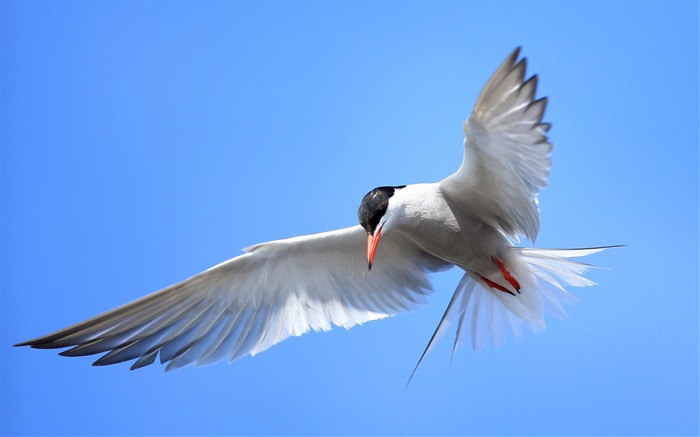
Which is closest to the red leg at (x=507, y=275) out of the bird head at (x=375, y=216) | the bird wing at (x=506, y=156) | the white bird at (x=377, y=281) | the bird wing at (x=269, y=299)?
the white bird at (x=377, y=281)

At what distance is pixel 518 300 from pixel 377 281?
89 cm

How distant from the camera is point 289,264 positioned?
5.09 metres

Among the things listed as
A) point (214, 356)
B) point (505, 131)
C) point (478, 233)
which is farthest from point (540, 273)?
point (214, 356)

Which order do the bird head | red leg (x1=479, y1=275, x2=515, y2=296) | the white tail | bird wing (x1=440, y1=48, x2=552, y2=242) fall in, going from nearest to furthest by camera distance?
bird wing (x1=440, y1=48, x2=552, y2=242) < the bird head < the white tail < red leg (x1=479, y1=275, x2=515, y2=296)

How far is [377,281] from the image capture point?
5250 mm

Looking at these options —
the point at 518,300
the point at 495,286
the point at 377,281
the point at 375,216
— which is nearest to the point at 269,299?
the point at 377,281

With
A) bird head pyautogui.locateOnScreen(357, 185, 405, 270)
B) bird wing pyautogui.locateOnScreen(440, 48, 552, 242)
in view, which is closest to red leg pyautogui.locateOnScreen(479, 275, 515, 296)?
bird wing pyautogui.locateOnScreen(440, 48, 552, 242)

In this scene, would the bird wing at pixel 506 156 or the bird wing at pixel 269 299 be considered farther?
the bird wing at pixel 269 299

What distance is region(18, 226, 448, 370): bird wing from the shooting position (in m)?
4.93

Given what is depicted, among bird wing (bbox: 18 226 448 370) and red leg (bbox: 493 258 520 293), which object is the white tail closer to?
red leg (bbox: 493 258 520 293)

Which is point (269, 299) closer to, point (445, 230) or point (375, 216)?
point (375, 216)

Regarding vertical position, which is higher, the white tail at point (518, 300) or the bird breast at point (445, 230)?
the bird breast at point (445, 230)

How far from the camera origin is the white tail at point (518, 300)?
15.3ft

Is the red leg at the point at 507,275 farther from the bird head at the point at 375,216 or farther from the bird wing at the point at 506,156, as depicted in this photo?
the bird head at the point at 375,216
